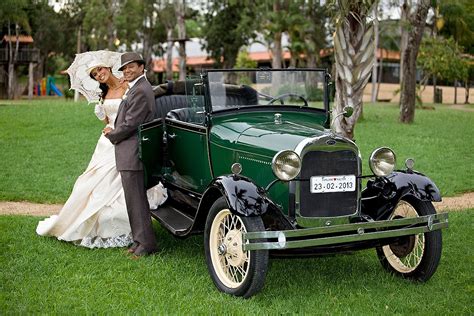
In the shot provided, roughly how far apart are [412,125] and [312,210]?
1743 cm

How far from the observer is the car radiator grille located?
5586mm

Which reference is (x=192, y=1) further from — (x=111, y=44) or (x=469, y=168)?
(x=469, y=168)

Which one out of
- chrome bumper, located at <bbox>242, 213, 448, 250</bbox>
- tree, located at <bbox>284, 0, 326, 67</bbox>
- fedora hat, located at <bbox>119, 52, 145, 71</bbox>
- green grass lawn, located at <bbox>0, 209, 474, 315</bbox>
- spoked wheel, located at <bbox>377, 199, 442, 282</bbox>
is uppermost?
tree, located at <bbox>284, 0, 326, 67</bbox>

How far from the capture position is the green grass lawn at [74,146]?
448 inches

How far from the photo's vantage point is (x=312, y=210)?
5637mm

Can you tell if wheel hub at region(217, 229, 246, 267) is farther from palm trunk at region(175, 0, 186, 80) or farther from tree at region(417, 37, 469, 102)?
tree at region(417, 37, 469, 102)

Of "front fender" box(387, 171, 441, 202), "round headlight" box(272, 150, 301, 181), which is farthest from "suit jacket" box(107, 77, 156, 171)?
"front fender" box(387, 171, 441, 202)

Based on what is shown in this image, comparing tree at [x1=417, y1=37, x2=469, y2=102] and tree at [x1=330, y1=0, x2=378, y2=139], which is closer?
tree at [x1=330, y1=0, x2=378, y2=139]

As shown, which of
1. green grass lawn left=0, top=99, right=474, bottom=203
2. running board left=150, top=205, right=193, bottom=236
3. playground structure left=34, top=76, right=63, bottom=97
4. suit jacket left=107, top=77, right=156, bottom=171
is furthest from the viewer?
playground structure left=34, top=76, right=63, bottom=97

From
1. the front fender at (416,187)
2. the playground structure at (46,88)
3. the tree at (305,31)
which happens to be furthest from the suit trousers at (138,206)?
the playground structure at (46,88)

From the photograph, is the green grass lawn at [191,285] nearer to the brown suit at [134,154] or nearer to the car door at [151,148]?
the brown suit at [134,154]

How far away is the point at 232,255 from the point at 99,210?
7.24 ft

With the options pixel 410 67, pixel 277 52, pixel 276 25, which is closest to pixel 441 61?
pixel 277 52

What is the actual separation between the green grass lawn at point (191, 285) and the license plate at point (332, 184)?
879 millimetres
